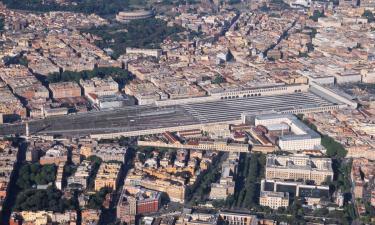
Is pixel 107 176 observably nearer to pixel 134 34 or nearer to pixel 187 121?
pixel 187 121

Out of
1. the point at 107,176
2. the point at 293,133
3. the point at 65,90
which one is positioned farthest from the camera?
the point at 65,90

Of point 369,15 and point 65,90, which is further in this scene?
point 369,15

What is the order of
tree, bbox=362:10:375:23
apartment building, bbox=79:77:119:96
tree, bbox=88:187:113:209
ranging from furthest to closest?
tree, bbox=362:10:375:23
apartment building, bbox=79:77:119:96
tree, bbox=88:187:113:209

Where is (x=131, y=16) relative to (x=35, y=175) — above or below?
below

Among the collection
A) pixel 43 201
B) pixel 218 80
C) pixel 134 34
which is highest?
pixel 43 201

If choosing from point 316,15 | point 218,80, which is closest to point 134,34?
point 218,80

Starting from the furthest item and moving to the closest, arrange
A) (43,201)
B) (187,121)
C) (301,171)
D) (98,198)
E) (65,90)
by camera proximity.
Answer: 1. (65,90)
2. (187,121)
3. (301,171)
4. (98,198)
5. (43,201)

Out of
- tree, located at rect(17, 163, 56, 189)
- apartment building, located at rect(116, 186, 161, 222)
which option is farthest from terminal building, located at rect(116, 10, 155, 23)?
apartment building, located at rect(116, 186, 161, 222)

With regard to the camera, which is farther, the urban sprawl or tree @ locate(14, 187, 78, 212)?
the urban sprawl

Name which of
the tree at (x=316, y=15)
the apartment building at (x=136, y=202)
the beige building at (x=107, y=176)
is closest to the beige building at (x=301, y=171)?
the apartment building at (x=136, y=202)

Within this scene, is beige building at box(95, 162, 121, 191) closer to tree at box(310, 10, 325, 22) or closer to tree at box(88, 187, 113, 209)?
tree at box(88, 187, 113, 209)

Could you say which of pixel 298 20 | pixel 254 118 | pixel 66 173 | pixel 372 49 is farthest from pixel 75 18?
pixel 66 173
